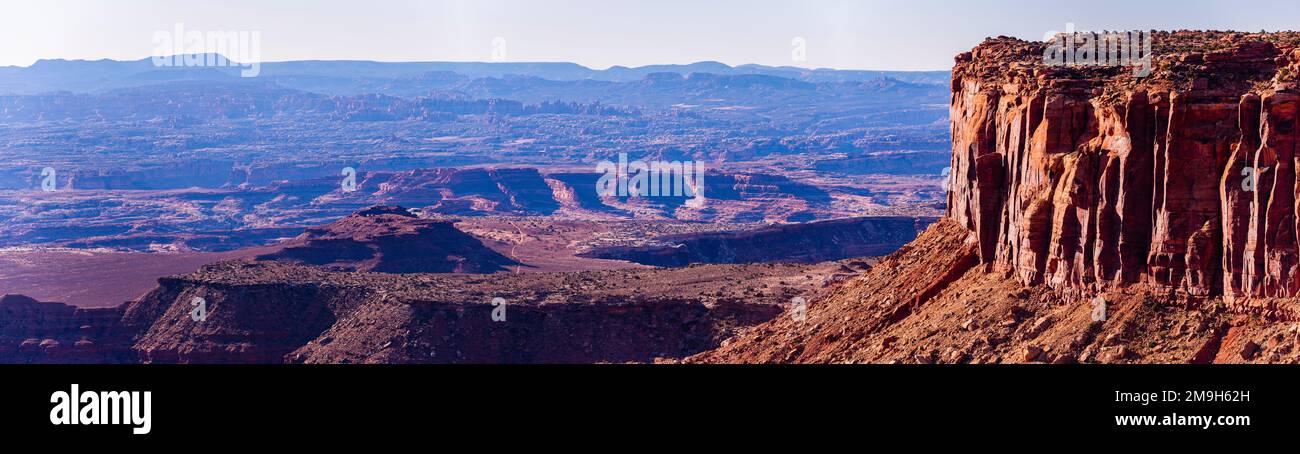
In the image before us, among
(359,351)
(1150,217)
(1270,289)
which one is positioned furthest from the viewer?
(359,351)

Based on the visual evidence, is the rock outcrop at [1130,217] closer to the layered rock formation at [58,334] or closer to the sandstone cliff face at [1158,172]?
the sandstone cliff face at [1158,172]

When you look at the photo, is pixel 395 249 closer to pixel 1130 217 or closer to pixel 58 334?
pixel 58 334

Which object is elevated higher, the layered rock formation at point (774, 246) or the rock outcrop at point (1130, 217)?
the rock outcrop at point (1130, 217)

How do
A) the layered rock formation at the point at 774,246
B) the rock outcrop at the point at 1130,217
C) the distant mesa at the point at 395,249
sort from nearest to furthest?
the rock outcrop at the point at 1130,217 < the distant mesa at the point at 395,249 < the layered rock formation at the point at 774,246

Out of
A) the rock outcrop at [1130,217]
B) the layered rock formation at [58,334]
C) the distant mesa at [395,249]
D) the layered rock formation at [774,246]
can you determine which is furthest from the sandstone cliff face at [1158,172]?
the layered rock formation at [774,246]
